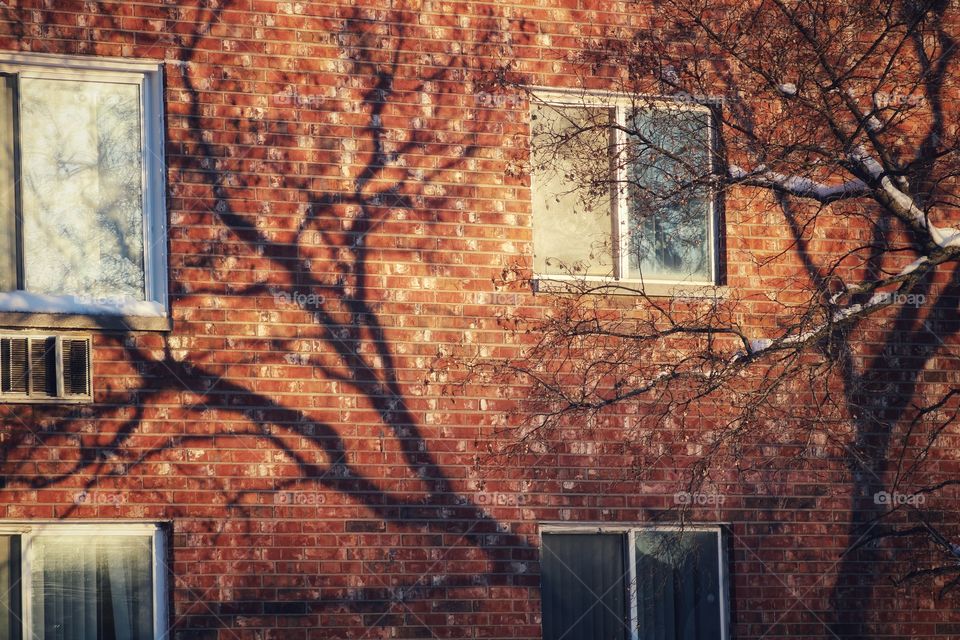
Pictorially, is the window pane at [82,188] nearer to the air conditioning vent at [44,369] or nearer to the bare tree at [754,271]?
the air conditioning vent at [44,369]

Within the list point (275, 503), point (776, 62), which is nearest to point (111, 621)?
point (275, 503)

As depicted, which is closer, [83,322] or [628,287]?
[83,322]

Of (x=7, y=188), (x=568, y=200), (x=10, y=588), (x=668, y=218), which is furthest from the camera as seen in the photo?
(x=668, y=218)

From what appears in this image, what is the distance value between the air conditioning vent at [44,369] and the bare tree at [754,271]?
2799mm

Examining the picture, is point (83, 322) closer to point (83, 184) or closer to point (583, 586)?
point (83, 184)

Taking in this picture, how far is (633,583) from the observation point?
31.9 ft

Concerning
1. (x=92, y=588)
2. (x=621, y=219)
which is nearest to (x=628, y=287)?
(x=621, y=219)

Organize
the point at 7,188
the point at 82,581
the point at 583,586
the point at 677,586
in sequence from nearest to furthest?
the point at 82,581 → the point at 7,188 → the point at 583,586 → the point at 677,586

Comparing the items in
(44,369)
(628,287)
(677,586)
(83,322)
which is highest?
(628,287)

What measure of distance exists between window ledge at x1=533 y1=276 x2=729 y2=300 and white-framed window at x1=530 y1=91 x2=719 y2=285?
0.19ft

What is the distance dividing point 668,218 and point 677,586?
2.90 metres

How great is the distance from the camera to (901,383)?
1038 centimetres

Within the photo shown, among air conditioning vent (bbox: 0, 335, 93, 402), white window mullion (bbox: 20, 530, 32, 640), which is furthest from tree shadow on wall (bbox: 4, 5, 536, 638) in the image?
white window mullion (bbox: 20, 530, 32, 640)

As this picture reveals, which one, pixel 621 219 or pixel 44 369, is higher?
pixel 621 219
